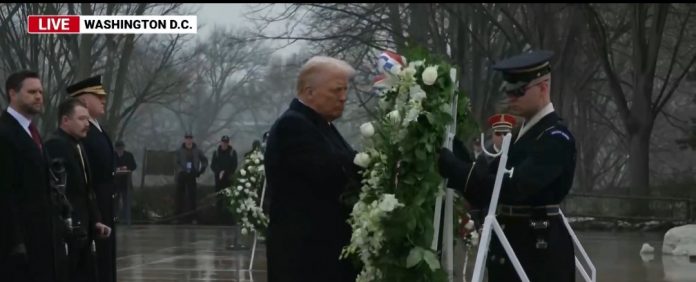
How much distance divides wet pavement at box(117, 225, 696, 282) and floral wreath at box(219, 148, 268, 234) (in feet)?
1.87

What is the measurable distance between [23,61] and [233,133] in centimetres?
2849

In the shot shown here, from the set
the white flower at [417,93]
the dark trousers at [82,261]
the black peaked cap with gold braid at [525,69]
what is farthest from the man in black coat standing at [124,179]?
the white flower at [417,93]

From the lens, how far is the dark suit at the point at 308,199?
7.10m

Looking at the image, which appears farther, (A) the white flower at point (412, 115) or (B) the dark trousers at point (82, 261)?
(B) the dark trousers at point (82, 261)

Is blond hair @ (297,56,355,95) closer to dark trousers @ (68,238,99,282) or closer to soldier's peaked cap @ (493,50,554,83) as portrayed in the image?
soldier's peaked cap @ (493,50,554,83)

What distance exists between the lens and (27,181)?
8633 millimetres

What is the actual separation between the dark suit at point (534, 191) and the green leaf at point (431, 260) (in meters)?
0.36

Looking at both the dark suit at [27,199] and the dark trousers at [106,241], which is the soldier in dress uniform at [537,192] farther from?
the dark trousers at [106,241]

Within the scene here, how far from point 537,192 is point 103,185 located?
13.9 ft

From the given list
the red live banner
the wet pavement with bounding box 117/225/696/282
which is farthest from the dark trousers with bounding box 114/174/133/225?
the red live banner

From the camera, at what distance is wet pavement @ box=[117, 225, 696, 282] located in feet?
51.9

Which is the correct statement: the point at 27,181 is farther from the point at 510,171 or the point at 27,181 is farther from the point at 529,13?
the point at 529,13

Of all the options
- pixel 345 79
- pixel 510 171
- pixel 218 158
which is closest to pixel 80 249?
pixel 345 79

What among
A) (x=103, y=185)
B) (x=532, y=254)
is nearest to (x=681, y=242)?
(x=103, y=185)
